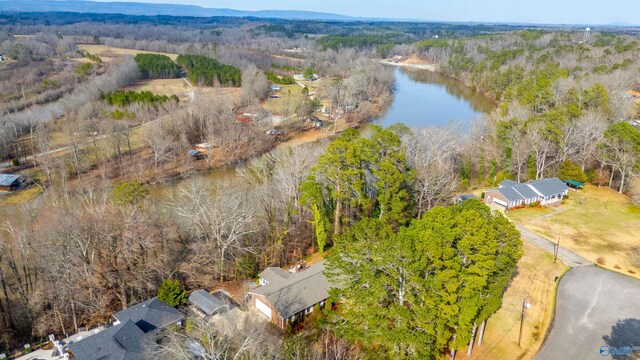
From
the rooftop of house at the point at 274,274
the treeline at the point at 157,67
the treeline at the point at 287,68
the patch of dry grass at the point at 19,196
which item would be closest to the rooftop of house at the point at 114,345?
the rooftop of house at the point at 274,274

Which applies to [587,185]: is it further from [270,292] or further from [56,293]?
[56,293]

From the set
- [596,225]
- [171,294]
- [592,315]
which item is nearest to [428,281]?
[592,315]

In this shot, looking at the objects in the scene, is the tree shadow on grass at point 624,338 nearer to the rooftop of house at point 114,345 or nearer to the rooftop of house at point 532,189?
the rooftop of house at point 532,189

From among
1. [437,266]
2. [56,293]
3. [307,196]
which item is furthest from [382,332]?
[56,293]

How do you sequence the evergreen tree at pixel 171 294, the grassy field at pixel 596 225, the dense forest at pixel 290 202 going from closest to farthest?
the dense forest at pixel 290 202 → the evergreen tree at pixel 171 294 → the grassy field at pixel 596 225

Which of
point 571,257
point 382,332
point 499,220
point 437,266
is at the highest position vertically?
point 499,220
